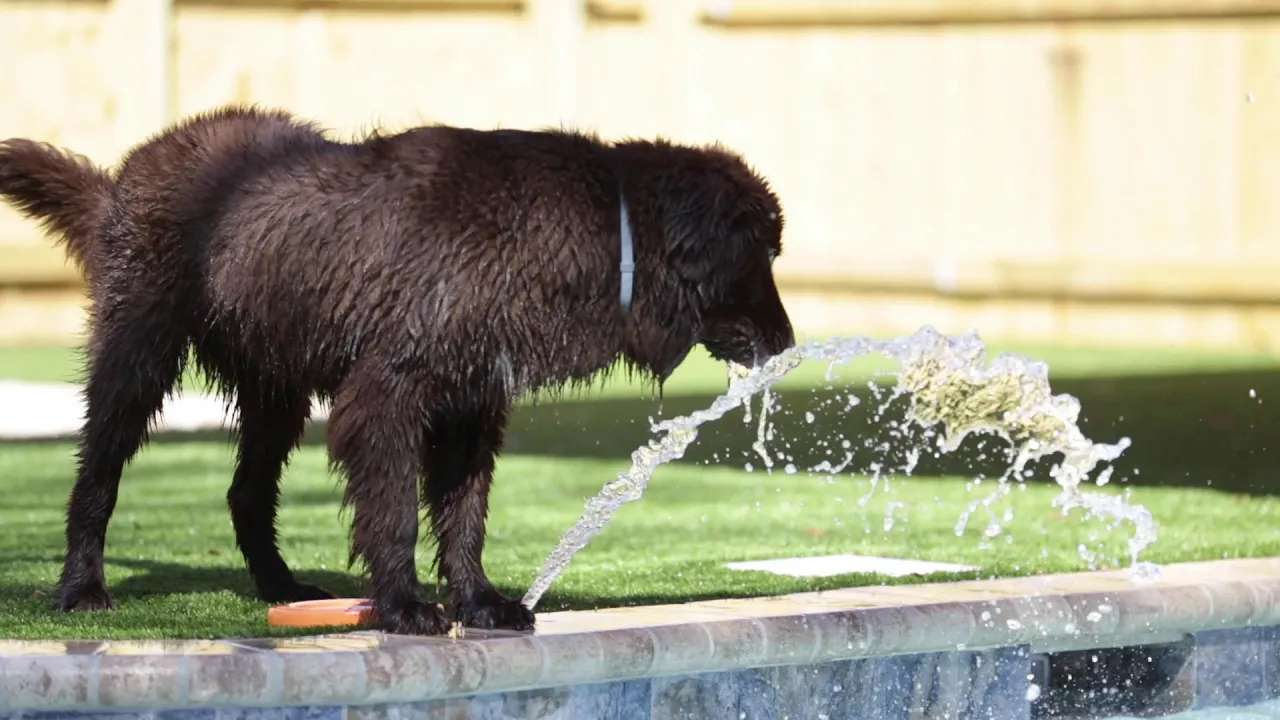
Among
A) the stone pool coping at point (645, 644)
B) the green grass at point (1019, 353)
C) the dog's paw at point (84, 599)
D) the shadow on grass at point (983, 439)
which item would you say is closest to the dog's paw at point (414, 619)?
the stone pool coping at point (645, 644)

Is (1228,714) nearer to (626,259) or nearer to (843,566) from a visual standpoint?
(843,566)

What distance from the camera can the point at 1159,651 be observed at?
606 cm

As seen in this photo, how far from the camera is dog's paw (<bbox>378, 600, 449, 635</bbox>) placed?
5094mm

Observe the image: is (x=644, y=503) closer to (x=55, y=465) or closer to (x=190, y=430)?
(x=55, y=465)

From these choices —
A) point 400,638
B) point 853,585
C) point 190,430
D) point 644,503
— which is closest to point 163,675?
point 400,638

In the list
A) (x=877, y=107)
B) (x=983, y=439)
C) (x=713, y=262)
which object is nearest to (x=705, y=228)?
(x=713, y=262)

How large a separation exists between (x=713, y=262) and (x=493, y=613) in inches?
43.0

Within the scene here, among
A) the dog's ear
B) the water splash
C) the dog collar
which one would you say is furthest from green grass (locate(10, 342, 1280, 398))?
the dog collar

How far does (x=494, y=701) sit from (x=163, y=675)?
790 mm

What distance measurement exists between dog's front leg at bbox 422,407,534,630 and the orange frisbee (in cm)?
24

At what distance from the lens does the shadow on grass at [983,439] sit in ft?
35.2

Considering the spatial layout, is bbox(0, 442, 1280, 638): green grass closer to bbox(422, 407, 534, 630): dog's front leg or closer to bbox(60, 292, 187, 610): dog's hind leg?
bbox(60, 292, 187, 610): dog's hind leg

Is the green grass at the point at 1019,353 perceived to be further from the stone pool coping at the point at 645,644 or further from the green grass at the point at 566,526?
the stone pool coping at the point at 645,644

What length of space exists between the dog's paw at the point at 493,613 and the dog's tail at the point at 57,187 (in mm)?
1739
